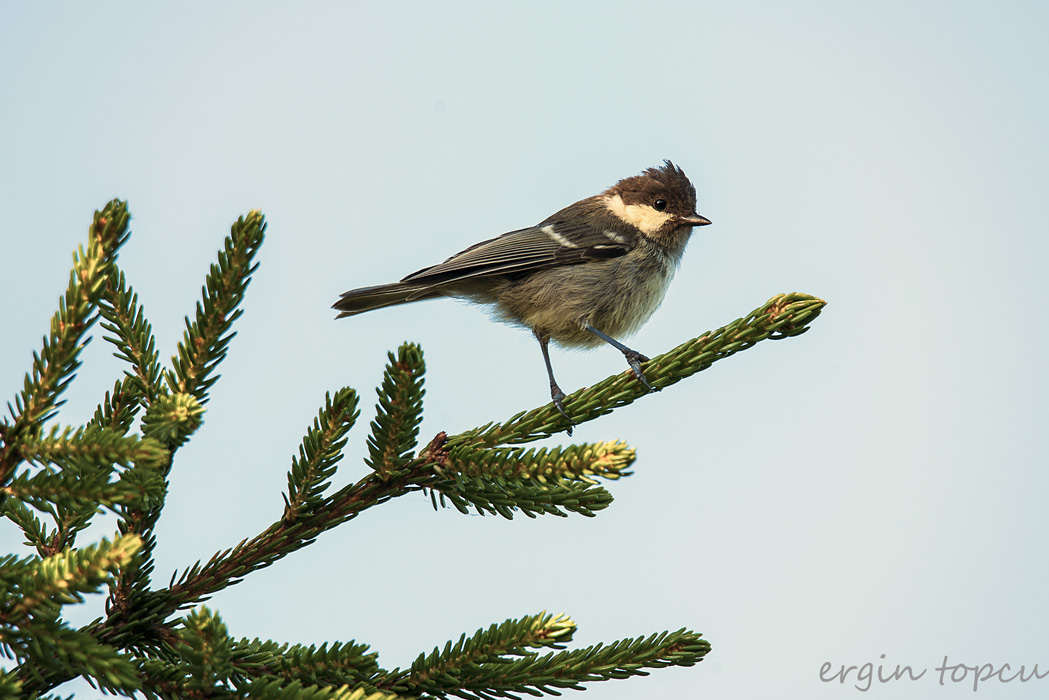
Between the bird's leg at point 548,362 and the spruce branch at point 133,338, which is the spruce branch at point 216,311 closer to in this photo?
the spruce branch at point 133,338

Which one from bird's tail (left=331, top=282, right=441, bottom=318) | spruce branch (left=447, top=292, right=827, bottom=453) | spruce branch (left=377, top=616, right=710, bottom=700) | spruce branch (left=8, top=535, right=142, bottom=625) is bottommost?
spruce branch (left=8, top=535, right=142, bottom=625)

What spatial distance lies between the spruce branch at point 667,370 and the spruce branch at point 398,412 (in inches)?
8.2

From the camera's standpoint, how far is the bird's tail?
17.1 feet

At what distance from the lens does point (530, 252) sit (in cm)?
586

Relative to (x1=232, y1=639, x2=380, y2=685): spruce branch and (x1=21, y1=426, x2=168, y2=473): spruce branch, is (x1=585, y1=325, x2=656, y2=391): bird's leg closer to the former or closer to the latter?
(x1=232, y1=639, x2=380, y2=685): spruce branch

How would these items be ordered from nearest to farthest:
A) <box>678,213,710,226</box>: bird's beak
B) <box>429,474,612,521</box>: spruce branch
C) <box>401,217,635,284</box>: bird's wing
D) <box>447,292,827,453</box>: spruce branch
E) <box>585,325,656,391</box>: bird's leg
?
<box>429,474,612,521</box>: spruce branch
<box>447,292,827,453</box>: spruce branch
<box>585,325,656,391</box>: bird's leg
<box>401,217,635,284</box>: bird's wing
<box>678,213,710,226</box>: bird's beak

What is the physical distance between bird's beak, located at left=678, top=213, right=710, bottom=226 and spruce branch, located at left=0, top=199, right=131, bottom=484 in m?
4.78

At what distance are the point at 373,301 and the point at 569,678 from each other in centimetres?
364

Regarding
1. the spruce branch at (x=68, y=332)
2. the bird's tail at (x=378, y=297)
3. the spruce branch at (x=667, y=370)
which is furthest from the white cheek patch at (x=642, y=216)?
the spruce branch at (x=68, y=332)

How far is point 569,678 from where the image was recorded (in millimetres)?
2152

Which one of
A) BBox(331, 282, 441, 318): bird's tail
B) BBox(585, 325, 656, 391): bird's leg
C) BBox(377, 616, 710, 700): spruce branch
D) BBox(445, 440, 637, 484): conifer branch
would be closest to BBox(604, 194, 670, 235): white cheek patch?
BBox(585, 325, 656, 391): bird's leg

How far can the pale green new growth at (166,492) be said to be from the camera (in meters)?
1.70

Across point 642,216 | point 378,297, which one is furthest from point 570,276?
point 378,297

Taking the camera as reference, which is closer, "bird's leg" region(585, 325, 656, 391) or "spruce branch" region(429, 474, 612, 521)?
"spruce branch" region(429, 474, 612, 521)
